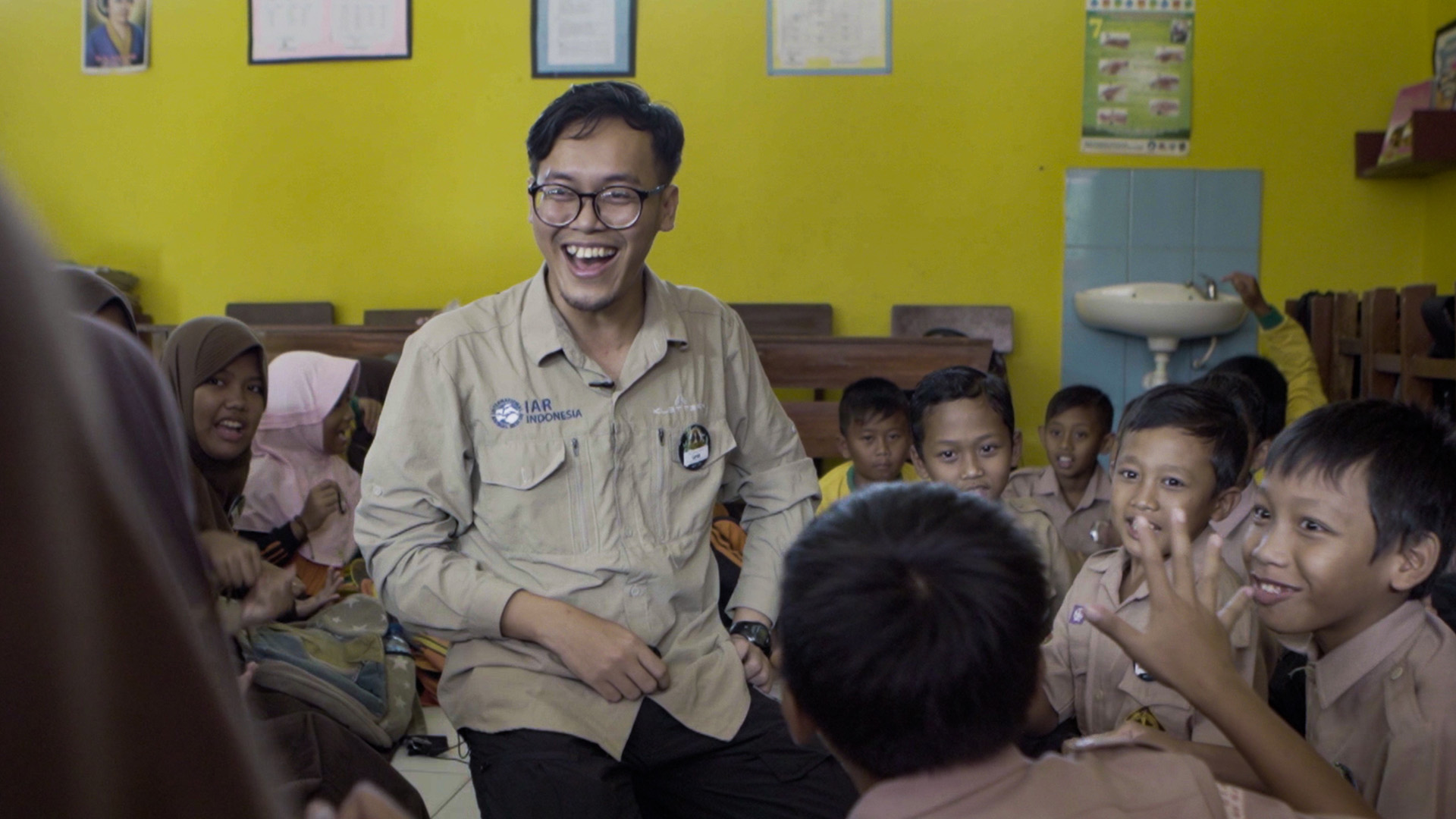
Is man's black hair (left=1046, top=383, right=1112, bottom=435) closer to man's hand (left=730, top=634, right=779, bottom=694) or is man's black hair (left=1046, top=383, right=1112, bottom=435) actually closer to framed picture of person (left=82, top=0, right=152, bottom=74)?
man's hand (left=730, top=634, right=779, bottom=694)

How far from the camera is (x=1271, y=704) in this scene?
5.91ft

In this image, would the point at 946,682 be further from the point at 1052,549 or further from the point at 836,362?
the point at 836,362

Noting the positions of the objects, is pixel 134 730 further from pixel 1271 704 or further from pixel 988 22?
pixel 988 22

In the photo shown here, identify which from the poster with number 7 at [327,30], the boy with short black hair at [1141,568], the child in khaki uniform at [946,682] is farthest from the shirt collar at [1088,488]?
the poster with number 7 at [327,30]

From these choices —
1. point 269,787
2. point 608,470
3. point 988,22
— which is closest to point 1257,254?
point 988,22

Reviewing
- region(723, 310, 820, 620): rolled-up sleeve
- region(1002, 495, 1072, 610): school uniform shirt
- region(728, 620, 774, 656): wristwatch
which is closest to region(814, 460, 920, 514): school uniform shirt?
region(1002, 495, 1072, 610): school uniform shirt

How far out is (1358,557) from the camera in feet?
4.62

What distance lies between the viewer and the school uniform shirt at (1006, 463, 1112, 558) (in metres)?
3.14

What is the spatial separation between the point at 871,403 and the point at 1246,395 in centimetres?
99

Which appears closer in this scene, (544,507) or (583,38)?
(544,507)

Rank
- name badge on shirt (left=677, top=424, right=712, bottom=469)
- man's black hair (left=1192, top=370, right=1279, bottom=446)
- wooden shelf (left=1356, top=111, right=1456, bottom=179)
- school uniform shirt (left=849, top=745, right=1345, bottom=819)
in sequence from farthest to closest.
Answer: wooden shelf (left=1356, top=111, right=1456, bottom=179) → man's black hair (left=1192, top=370, right=1279, bottom=446) → name badge on shirt (left=677, top=424, right=712, bottom=469) → school uniform shirt (left=849, top=745, right=1345, bottom=819)

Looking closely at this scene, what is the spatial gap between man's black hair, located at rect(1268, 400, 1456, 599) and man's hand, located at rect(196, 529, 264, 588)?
1.61 metres

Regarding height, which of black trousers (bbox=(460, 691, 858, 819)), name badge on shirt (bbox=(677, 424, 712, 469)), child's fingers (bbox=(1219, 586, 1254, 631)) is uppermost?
name badge on shirt (bbox=(677, 424, 712, 469))

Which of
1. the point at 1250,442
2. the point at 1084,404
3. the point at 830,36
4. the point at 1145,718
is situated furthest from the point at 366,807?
the point at 830,36
